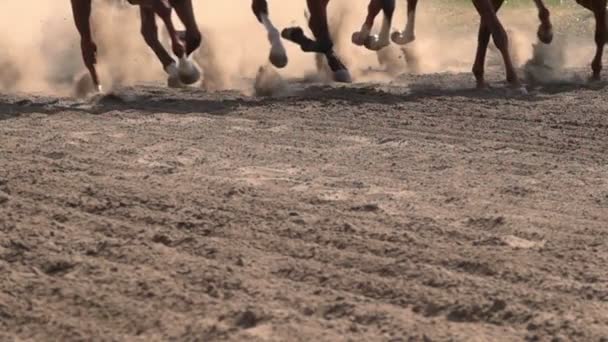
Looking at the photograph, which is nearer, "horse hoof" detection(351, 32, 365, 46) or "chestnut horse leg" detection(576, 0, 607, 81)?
"chestnut horse leg" detection(576, 0, 607, 81)

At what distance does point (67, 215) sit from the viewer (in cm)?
638

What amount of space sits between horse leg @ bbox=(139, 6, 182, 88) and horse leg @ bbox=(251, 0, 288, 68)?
33.9 inches

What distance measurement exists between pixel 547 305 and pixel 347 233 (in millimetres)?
1267

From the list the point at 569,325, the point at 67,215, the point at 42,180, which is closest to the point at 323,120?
the point at 42,180

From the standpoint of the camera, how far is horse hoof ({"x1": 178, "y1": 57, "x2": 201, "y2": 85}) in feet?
36.7

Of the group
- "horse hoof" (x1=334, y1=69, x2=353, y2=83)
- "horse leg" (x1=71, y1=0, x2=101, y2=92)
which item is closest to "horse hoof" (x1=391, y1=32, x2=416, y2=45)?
"horse hoof" (x1=334, y1=69, x2=353, y2=83)

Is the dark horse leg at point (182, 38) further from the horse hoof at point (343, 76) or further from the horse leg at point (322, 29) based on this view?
the horse hoof at point (343, 76)

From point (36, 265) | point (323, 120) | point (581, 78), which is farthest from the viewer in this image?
point (581, 78)

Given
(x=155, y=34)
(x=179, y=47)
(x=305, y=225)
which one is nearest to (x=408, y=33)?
(x=155, y=34)

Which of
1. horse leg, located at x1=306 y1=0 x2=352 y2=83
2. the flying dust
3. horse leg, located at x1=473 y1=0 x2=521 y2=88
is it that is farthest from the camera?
the flying dust

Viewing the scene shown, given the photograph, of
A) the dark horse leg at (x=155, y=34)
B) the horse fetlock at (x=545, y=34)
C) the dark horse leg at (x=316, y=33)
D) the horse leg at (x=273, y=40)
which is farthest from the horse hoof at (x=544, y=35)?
the dark horse leg at (x=155, y=34)

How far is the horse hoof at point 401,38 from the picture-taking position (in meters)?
14.0

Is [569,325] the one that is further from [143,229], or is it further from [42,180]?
[42,180]

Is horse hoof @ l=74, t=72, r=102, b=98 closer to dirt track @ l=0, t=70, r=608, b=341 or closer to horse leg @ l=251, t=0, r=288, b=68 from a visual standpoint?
horse leg @ l=251, t=0, r=288, b=68
